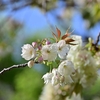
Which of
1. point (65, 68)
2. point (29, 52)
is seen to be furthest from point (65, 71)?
point (29, 52)

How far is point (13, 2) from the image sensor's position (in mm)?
2576

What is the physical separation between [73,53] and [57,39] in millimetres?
257

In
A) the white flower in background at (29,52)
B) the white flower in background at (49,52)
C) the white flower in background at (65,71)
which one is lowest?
the white flower in background at (65,71)

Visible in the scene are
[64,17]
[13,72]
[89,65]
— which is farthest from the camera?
[13,72]

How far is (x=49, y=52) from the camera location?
123 centimetres

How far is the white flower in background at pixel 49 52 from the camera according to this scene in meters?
1.23

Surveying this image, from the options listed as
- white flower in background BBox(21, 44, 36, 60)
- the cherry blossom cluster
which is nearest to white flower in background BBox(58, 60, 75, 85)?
the cherry blossom cluster

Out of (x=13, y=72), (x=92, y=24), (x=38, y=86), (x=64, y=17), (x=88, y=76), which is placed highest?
(x=13, y=72)

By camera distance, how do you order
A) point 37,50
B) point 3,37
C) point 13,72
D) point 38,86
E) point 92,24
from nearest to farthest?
point 37,50
point 92,24
point 3,37
point 38,86
point 13,72

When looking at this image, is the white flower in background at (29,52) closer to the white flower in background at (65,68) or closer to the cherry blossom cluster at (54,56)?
the cherry blossom cluster at (54,56)

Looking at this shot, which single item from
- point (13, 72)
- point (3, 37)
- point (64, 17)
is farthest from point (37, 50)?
point (13, 72)

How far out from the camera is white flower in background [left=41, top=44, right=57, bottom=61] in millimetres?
1230

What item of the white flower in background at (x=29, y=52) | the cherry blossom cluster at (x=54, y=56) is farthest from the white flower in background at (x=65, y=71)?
the white flower in background at (x=29, y=52)

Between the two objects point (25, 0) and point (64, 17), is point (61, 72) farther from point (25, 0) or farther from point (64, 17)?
point (64, 17)
